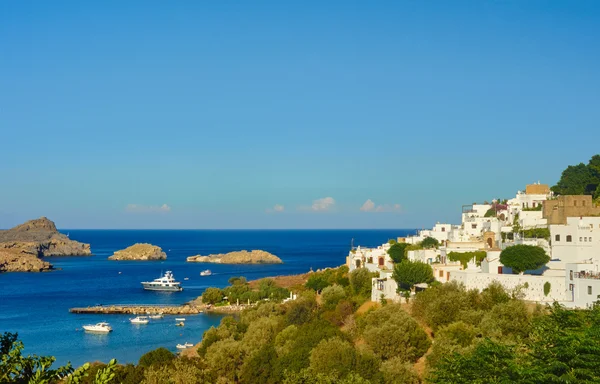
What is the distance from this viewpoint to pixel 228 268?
126 m

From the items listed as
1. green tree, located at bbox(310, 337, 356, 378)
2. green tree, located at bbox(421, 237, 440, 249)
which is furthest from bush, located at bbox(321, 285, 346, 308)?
green tree, located at bbox(310, 337, 356, 378)

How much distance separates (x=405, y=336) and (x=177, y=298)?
5354 cm

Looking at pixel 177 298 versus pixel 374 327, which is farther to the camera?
pixel 177 298

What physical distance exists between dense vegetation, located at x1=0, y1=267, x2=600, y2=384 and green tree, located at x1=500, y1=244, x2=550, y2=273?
6.76 ft

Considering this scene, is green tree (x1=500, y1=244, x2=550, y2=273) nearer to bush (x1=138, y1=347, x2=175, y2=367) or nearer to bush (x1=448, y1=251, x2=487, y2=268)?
bush (x1=448, y1=251, x2=487, y2=268)

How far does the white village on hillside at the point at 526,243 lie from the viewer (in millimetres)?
32188

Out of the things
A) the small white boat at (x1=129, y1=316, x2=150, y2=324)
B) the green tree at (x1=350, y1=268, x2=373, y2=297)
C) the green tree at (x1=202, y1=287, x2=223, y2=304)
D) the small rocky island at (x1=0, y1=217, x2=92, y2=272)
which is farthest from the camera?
the small rocky island at (x1=0, y1=217, x2=92, y2=272)

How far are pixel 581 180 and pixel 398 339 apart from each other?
33100mm

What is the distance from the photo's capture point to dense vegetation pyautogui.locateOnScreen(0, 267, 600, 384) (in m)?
19.3

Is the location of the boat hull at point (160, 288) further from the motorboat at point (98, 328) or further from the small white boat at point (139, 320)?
the motorboat at point (98, 328)

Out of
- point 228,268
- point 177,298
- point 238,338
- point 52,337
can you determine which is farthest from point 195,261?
point 238,338

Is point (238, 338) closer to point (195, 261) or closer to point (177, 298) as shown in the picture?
point (177, 298)

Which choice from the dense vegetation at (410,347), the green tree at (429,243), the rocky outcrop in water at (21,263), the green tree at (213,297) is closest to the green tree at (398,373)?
the dense vegetation at (410,347)

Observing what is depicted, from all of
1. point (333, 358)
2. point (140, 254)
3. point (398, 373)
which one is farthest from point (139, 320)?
point (140, 254)
